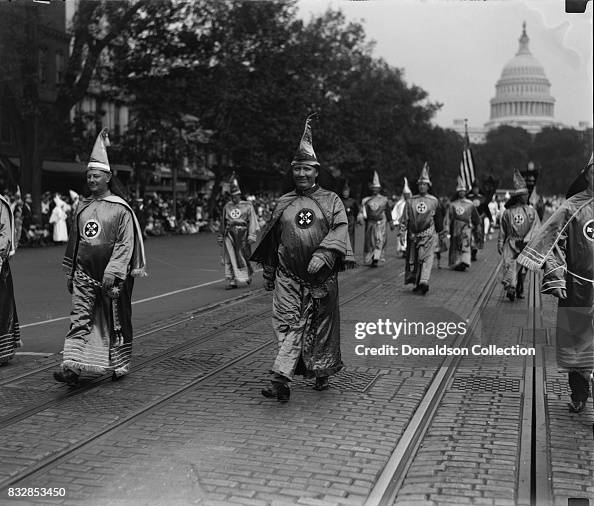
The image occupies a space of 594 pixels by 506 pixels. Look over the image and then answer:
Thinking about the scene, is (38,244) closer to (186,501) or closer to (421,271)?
(421,271)

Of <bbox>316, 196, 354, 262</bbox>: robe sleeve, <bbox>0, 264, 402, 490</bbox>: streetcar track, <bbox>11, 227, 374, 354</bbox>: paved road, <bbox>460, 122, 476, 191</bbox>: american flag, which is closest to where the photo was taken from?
<bbox>0, 264, 402, 490</bbox>: streetcar track

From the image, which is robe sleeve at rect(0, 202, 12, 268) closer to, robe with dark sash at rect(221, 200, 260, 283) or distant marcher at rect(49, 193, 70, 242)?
robe with dark sash at rect(221, 200, 260, 283)

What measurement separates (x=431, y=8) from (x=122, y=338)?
3.75 m

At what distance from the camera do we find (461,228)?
1856 cm

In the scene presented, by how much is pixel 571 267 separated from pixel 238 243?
888 centimetres

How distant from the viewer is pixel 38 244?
25.6 metres

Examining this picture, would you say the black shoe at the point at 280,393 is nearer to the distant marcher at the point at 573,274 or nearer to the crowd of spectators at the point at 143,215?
the distant marcher at the point at 573,274

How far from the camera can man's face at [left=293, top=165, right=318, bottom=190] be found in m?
6.68

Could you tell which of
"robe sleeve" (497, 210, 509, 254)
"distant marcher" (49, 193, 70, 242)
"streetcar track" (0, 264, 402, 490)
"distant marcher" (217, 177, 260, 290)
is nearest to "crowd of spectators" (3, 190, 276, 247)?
"distant marcher" (49, 193, 70, 242)

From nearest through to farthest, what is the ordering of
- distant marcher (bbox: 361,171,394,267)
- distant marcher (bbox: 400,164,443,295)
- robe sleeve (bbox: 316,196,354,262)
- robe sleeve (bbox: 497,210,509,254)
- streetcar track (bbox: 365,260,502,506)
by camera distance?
streetcar track (bbox: 365,260,502,506) < robe sleeve (bbox: 316,196,354,262) < robe sleeve (bbox: 497,210,509,254) < distant marcher (bbox: 400,164,443,295) < distant marcher (bbox: 361,171,394,267)

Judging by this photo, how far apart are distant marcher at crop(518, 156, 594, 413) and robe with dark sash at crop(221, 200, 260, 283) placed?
28.4 feet

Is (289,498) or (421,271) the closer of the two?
(289,498)

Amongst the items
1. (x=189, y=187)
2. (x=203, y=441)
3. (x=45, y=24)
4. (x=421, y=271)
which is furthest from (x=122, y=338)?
(x=189, y=187)

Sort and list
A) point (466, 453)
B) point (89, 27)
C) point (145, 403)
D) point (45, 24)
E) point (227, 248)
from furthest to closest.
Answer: point (89, 27) → point (45, 24) → point (227, 248) → point (145, 403) → point (466, 453)
